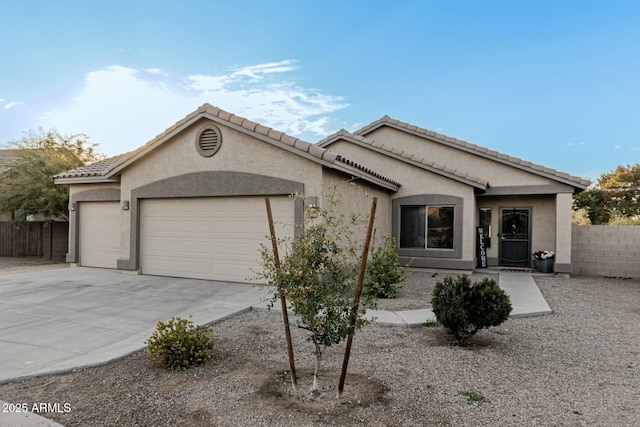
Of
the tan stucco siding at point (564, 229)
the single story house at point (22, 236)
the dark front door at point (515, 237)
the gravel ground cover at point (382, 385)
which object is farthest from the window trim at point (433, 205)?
the single story house at point (22, 236)

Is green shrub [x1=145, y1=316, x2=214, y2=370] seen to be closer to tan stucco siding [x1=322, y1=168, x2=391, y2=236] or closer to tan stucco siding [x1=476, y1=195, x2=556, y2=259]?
tan stucco siding [x1=322, y1=168, x2=391, y2=236]

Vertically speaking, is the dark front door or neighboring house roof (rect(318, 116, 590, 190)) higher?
neighboring house roof (rect(318, 116, 590, 190))

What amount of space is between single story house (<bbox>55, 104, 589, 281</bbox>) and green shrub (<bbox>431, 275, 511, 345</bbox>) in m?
4.59

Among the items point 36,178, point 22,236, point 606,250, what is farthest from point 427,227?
point 22,236

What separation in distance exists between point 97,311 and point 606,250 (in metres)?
16.0

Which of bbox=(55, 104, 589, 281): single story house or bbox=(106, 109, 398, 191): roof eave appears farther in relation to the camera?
bbox=(55, 104, 589, 281): single story house

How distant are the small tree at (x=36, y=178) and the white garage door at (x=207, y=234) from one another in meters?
7.86

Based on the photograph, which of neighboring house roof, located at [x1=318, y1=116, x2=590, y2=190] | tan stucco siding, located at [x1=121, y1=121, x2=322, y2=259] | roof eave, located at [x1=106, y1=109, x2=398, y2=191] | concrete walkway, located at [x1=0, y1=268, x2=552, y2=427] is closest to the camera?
concrete walkway, located at [x1=0, y1=268, x2=552, y2=427]

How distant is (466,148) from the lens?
1467 cm

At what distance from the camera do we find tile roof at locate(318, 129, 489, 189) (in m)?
13.0

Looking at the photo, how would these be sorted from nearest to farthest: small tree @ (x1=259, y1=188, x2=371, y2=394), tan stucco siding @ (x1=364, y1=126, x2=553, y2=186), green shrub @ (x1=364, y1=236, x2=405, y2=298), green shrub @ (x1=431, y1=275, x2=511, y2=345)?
small tree @ (x1=259, y1=188, x2=371, y2=394) < green shrub @ (x1=431, y1=275, x2=511, y2=345) < green shrub @ (x1=364, y1=236, x2=405, y2=298) < tan stucco siding @ (x1=364, y1=126, x2=553, y2=186)

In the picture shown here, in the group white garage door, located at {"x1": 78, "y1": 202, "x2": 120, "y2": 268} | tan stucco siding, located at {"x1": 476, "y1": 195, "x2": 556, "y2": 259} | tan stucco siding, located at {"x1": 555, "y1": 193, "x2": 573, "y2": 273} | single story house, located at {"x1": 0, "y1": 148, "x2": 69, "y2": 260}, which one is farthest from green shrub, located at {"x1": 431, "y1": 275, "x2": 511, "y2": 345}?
single story house, located at {"x1": 0, "y1": 148, "x2": 69, "y2": 260}

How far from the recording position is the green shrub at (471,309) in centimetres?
551

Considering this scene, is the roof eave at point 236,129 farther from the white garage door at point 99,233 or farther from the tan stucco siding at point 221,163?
the white garage door at point 99,233
